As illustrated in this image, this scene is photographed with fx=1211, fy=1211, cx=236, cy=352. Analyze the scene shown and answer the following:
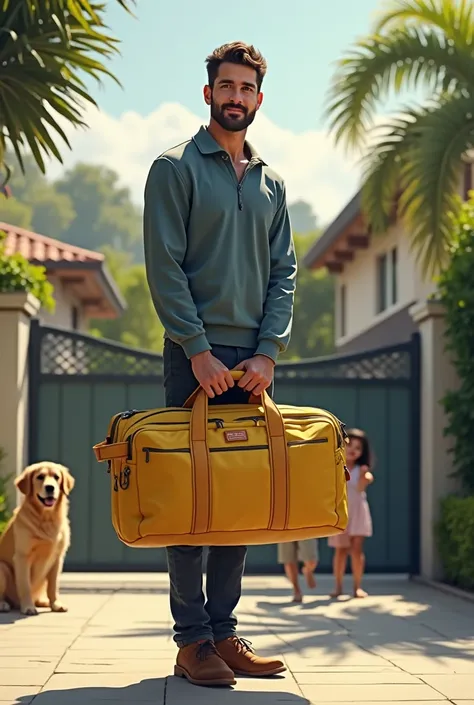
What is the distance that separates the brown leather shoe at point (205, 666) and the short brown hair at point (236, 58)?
2126mm

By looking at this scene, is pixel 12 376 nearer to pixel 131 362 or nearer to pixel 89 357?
pixel 89 357

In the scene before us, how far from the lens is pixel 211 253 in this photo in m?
4.57

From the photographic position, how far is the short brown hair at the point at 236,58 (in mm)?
4574

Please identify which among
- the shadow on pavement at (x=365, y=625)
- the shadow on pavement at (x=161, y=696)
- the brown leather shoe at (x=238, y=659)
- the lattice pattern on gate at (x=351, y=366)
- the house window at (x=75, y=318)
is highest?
the house window at (x=75, y=318)

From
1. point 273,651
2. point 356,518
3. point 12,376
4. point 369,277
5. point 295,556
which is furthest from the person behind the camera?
point 369,277

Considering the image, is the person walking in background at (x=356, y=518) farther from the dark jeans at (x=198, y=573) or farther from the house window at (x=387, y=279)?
the house window at (x=387, y=279)

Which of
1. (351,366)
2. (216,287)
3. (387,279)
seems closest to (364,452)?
(351,366)

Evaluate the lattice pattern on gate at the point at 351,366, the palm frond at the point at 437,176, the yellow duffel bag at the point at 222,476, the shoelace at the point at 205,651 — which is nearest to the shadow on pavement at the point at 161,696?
the shoelace at the point at 205,651

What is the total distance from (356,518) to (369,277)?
13777mm

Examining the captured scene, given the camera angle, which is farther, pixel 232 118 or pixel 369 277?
pixel 369 277

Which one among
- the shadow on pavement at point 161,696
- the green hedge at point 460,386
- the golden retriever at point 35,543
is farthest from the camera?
the green hedge at point 460,386

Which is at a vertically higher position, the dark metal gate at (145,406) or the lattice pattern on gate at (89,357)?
the lattice pattern on gate at (89,357)

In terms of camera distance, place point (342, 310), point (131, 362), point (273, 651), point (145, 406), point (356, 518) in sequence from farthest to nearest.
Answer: point (342, 310) < point (131, 362) < point (145, 406) < point (356, 518) < point (273, 651)

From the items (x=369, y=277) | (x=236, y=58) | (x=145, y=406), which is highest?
(x=369, y=277)
